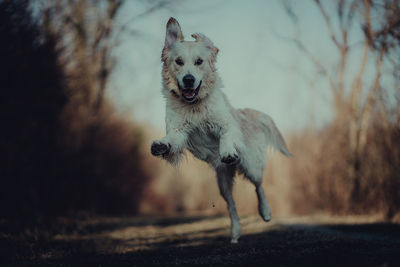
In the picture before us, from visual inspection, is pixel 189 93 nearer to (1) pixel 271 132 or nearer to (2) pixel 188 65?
(2) pixel 188 65

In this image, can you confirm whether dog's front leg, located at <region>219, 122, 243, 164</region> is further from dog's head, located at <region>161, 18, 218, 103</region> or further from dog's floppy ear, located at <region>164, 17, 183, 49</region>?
dog's floppy ear, located at <region>164, 17, 183, 49</region>

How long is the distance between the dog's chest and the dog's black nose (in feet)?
2.01

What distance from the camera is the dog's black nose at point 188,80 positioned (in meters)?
4.34

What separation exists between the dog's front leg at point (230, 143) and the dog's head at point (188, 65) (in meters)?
0.51

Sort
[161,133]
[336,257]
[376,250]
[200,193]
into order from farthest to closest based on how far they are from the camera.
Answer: [161,133], [200,193], [376,250], [336,257]

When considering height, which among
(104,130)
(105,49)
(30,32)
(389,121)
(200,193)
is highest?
(105,49)

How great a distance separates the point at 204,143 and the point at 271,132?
180 cm

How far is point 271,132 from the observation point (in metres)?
6.27

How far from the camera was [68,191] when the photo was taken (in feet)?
32.0

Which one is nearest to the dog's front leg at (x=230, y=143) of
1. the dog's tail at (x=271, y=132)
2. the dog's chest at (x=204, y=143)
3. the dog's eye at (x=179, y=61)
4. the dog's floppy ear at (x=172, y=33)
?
the dog's chest at (x=204, y=143)

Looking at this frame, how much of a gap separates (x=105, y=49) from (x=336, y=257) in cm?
1105

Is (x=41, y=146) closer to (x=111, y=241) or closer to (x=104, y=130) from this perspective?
(x=111, y=241)

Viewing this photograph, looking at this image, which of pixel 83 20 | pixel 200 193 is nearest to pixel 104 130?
pixel 83 20

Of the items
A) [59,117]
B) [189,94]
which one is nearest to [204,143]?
[189,94]
